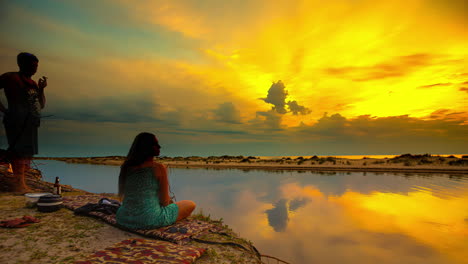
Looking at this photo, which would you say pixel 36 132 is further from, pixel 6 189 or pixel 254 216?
pixel 254 216

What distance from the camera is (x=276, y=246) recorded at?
6.10 metres

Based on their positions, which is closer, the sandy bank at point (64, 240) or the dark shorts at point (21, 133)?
the sandy bank at point (64, 240)

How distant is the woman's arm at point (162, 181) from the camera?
472 cm

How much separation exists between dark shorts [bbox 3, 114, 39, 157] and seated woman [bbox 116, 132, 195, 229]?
17.9 feet

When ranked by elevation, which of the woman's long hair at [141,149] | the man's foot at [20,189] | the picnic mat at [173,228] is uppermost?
the woman's long hair at [141,149]

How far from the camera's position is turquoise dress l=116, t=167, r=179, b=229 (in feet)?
15.1

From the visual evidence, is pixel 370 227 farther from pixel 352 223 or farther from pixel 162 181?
pixel 162 181

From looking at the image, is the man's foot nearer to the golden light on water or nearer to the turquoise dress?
the turquoise dress

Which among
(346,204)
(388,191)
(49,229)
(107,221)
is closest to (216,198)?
(346,204)

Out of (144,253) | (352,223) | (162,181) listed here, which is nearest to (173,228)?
(162,181)

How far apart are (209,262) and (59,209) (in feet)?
16.8

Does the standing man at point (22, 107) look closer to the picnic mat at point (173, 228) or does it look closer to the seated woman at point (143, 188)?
the picnic mat at point (173, 228)

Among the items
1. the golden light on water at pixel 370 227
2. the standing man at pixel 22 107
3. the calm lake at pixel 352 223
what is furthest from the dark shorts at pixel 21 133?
the golden light on water at pixel 370 227

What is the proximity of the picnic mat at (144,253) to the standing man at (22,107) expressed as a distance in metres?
6.38
